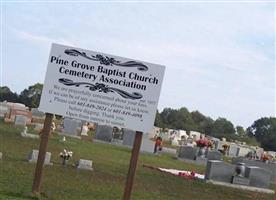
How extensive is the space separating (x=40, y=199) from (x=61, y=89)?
1.89 meters

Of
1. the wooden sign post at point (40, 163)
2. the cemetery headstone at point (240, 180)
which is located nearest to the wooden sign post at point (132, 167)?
the wooden sign post at point (40, 163)

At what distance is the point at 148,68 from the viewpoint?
8.89 metres

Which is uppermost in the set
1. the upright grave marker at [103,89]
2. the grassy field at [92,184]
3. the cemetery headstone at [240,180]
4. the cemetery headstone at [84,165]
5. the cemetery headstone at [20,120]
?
the upright grave marker at [103,89]

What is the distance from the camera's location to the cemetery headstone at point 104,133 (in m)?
30.6

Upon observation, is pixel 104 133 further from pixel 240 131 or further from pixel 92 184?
pixel 240 131

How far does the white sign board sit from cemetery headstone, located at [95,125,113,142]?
21.3 meters

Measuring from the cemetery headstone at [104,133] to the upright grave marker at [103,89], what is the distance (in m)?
21.3

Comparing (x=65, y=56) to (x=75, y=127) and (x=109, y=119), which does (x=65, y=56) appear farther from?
(x=75, y=127)

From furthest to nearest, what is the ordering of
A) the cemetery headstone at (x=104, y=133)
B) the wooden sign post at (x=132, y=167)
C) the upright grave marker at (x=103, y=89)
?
1. the cemetery headstone at (x=104, y=133)
2. the upright grave marker at (x=103, y=89)
3. the wooden sign post at (x=132, y=167)

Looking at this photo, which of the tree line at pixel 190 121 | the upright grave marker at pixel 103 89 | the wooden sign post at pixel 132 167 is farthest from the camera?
the tree line at pixel 190 121

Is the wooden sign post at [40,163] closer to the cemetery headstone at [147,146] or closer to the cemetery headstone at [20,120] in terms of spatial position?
the cemetery headstone at [147,146]

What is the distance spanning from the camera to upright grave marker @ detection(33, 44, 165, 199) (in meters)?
8.91

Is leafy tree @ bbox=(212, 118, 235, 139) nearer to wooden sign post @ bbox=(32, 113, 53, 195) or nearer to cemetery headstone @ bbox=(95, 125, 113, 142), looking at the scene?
cemetery headstone @ bbox=(95, 125, 113, 142)

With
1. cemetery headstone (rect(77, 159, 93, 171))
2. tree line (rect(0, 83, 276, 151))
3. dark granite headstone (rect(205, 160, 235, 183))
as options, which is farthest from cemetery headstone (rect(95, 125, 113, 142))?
tree line (rect(0, 83, 276, 151))
